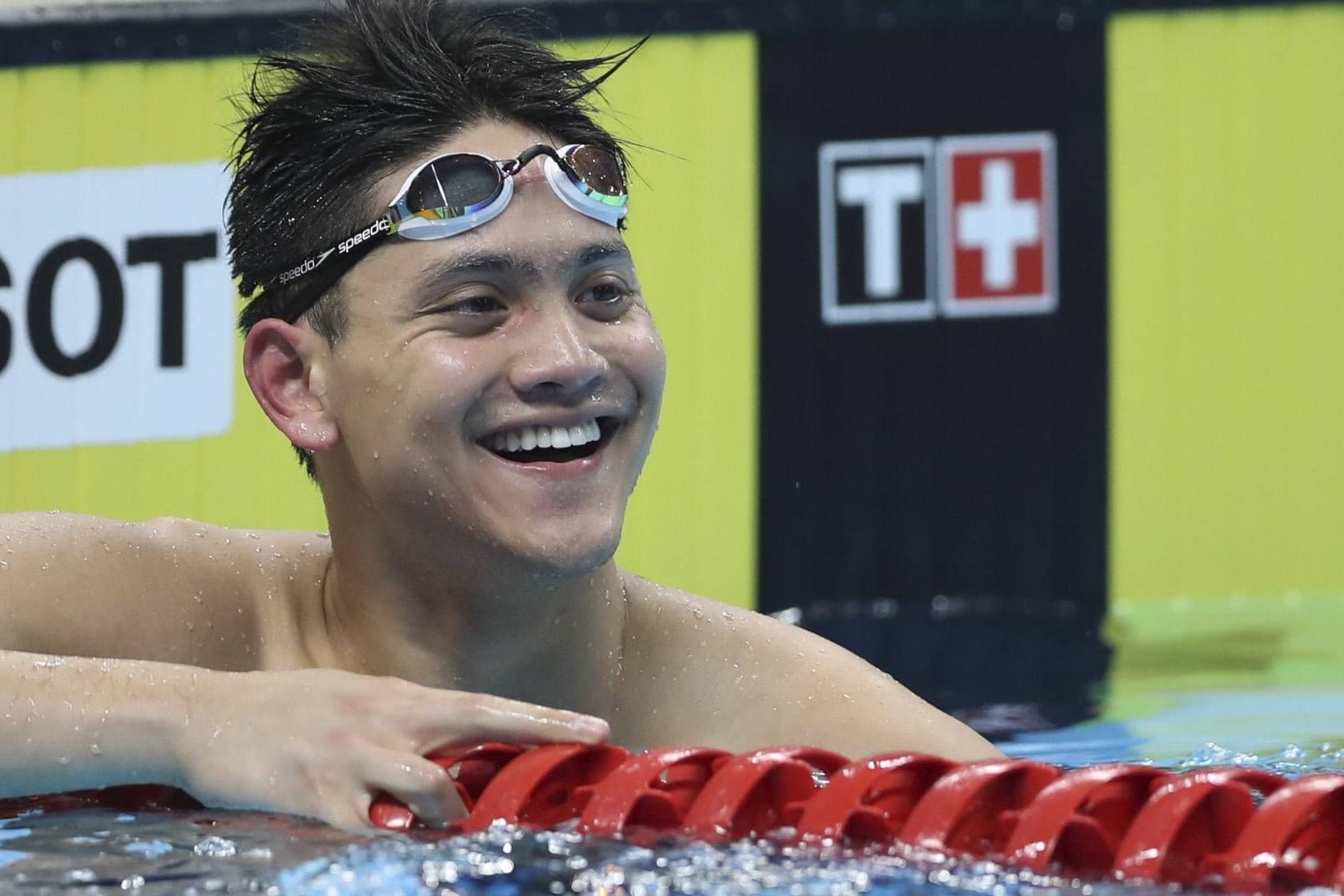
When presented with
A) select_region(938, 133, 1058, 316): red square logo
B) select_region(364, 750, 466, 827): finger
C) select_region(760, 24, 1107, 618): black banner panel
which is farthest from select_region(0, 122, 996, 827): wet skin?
select_region(938, 133, 1058, 316): red square logo

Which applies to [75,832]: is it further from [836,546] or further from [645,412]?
[836,546]

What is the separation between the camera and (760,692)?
2.61m

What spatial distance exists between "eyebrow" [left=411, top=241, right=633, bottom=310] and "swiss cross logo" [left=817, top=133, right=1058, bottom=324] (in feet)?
8.76

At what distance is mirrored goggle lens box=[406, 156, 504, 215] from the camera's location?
2.37 metres

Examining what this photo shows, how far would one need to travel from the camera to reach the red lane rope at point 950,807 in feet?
6.07

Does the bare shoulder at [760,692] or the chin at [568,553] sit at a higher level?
the chin at [568,553]

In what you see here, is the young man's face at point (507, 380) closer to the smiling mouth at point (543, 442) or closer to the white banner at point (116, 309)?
the smiling mouth at point (543, 442)

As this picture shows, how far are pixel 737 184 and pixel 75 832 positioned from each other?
319 centimetres

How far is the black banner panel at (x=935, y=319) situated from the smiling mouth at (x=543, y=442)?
106 inches

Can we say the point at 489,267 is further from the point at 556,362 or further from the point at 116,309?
the point at 116,309

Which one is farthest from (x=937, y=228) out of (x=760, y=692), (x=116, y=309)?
(x=760, y=692)

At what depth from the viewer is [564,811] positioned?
6.87 feet

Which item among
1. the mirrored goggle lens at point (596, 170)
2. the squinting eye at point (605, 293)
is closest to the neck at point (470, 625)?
the squinting eye at point (605, 293)

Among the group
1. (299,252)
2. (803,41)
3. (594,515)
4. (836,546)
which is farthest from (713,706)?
(803,41)
